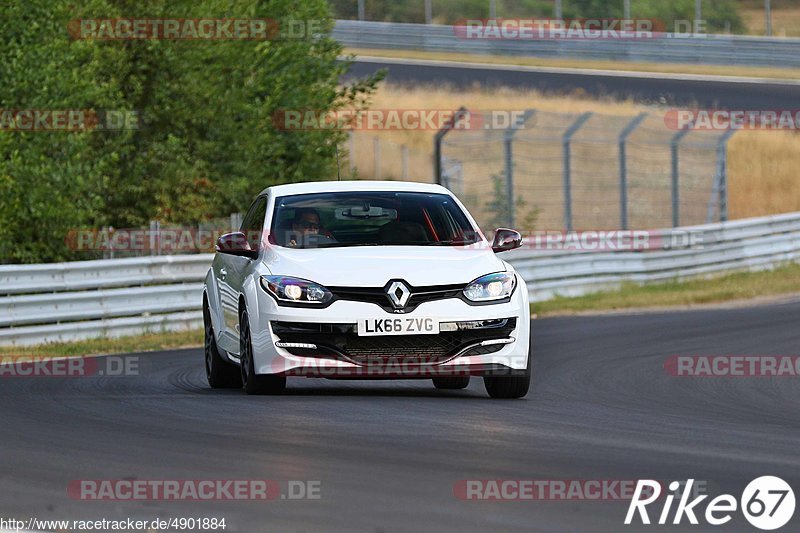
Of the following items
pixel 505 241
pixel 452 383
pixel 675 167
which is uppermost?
pixel 505 241

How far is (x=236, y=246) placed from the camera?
1130cm

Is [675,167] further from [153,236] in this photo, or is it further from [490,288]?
[490,288]

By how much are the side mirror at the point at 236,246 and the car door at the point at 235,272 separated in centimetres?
9

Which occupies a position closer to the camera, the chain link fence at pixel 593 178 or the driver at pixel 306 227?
the driver at pixel 306 227

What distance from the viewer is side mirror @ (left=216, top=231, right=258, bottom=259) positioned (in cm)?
1130

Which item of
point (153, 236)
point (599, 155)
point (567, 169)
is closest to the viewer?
point (153, 236)

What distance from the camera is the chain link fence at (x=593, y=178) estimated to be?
28203mm

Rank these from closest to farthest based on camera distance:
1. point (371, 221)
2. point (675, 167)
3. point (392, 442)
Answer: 1. point (392, 442)
2. point (371, 221)
3. point (675, 167)

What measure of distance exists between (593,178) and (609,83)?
7.60m

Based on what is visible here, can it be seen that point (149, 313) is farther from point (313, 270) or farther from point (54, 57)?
point (313, 270)

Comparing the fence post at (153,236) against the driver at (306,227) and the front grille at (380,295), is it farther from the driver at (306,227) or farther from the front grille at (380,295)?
the front grille at (380,295)

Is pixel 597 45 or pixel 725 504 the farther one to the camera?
pixel 597 45

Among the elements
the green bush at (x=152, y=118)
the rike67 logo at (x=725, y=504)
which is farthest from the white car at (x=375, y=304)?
the green bush at (x=152, y=118)

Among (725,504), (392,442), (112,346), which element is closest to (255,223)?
(392,442)
